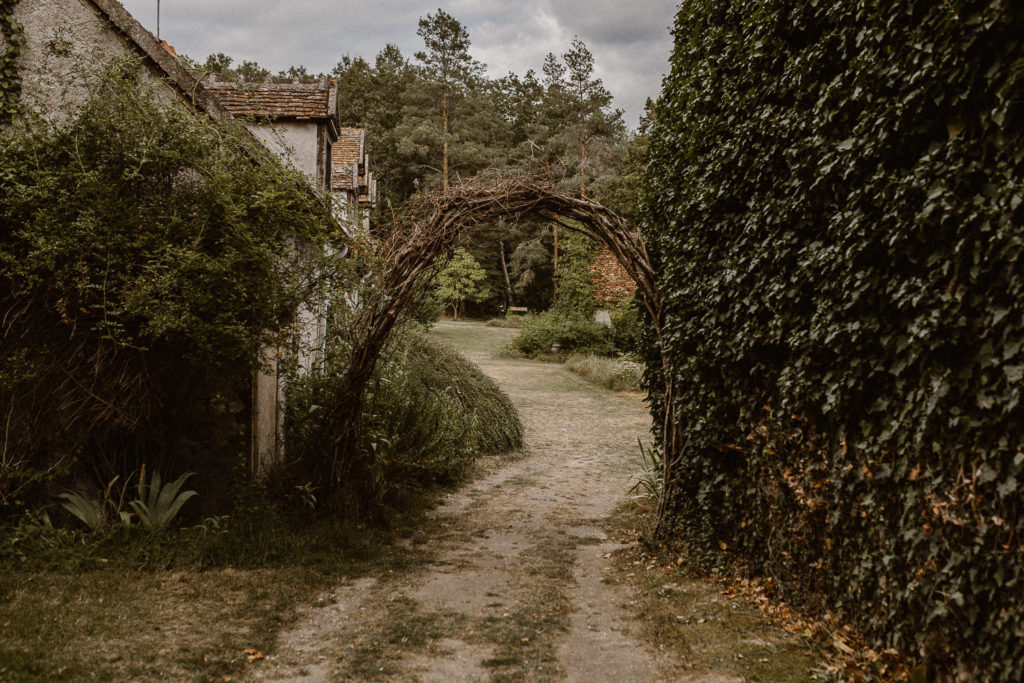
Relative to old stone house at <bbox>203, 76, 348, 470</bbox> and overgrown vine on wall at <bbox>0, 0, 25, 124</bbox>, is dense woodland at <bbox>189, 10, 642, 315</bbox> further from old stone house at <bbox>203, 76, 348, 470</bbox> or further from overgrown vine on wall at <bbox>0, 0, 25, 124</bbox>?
overgrown vine on wall at <bbox>0, 0, 25, 124</bbox>

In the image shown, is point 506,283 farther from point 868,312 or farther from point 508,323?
point 868,312

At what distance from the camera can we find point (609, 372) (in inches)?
875

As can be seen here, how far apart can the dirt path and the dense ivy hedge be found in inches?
50.5

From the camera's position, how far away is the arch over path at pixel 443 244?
6.57m

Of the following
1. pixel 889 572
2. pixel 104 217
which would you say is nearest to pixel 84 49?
pixel 104 217

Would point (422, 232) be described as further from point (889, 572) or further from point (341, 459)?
point (889, 572)

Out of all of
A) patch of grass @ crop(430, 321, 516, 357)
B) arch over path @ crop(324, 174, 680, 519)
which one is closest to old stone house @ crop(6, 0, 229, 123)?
arch over path @ crop(324, 174, 680, 519)

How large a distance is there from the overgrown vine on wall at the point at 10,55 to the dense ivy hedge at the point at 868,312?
5.90m

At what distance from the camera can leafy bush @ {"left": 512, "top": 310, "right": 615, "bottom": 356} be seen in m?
28.3

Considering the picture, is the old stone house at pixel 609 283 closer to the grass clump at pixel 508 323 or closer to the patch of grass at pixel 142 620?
the grass clump at pixel 508 323

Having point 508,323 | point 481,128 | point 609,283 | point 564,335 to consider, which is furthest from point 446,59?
point 564,335

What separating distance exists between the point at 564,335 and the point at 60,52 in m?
23.5

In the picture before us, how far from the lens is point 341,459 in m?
7.02

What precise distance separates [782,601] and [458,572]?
2.75 metres
